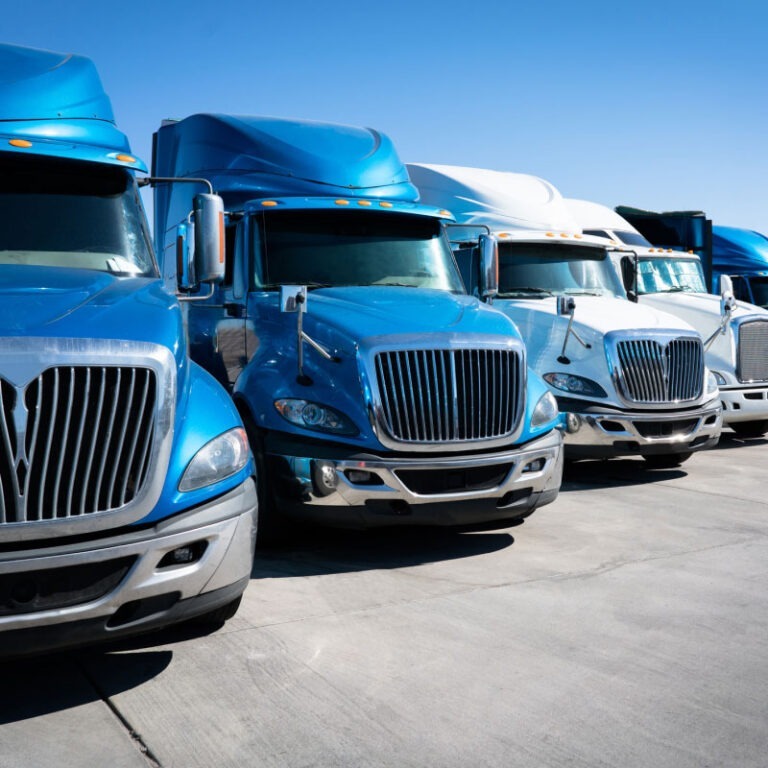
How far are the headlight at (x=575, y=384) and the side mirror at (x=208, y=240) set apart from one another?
418cm

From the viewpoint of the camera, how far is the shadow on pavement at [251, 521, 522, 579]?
6.02m

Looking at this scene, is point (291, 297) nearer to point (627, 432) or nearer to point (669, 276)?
point (627, 432)

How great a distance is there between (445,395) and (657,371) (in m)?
3.51

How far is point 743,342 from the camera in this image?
11.2 meters

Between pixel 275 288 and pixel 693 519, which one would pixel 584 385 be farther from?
pixel 275 288

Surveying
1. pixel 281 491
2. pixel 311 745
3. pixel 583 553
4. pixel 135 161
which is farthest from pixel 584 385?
pixel 311 745

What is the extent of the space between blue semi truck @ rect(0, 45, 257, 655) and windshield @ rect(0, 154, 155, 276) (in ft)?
1.24

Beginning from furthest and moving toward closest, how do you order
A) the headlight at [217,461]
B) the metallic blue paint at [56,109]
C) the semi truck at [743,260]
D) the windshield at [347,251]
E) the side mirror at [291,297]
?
the semi truck at [743,260] → the windshield at [347,251] → the side mirror at [291,297] → the metallic blue paint at [56,109] → the headlight at [217,461]

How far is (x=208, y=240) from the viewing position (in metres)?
5.65

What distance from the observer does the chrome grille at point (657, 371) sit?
344 inches

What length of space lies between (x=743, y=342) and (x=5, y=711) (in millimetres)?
9472

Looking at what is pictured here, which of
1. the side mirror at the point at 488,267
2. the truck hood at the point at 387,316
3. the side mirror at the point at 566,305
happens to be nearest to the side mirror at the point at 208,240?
the truck hood at the point at 387,316

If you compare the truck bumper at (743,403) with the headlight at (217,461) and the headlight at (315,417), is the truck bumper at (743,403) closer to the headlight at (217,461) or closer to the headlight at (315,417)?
the headlight at (315,417)

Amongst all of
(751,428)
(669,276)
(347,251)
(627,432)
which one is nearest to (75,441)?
(347,251)
